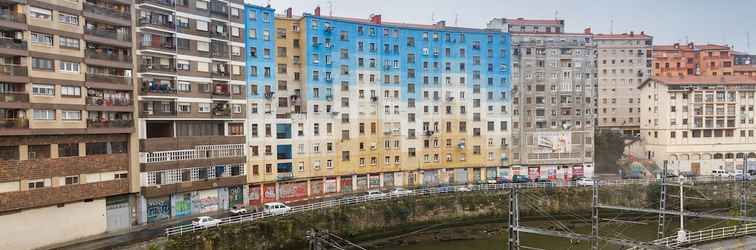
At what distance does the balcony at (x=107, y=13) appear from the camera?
4556 cm

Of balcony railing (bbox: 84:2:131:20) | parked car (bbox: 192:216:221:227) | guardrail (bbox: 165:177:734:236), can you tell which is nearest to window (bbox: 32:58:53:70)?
balcony railing (bbox: 84:2:131:20)

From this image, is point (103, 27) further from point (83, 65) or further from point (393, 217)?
point (393, 217)

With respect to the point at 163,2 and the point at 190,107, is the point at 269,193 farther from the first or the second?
the point at 163,2

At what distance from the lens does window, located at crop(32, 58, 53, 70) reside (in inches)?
1628

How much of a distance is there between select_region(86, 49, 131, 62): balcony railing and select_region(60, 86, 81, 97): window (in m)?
3.07

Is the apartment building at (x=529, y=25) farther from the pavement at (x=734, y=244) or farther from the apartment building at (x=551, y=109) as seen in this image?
the pavement at (x=734, y=244)

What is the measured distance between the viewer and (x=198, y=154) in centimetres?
5441

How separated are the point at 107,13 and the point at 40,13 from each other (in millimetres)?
6073

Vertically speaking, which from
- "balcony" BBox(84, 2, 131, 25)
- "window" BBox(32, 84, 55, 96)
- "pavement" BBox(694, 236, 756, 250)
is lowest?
"pavement" BBox(694, 236, 756, 250)

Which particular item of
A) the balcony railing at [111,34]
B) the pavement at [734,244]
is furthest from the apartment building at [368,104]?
the pavement at [734,244]

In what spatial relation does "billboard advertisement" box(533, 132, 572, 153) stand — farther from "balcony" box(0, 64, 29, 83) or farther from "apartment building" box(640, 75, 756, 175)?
"balcony" box(0, 64, 29, 83)

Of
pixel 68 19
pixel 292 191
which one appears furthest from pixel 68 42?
pixel 292 191

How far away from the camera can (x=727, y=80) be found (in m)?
88.2

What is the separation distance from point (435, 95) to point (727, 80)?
2062 inches
